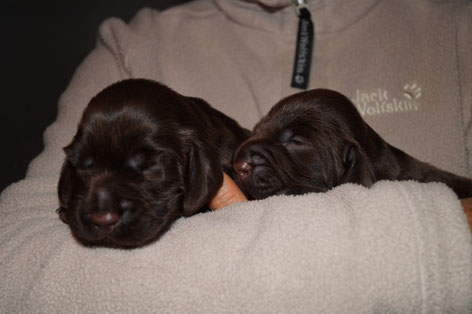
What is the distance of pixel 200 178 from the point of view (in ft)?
7.37

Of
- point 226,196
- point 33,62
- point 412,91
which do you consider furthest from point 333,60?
point 33,62

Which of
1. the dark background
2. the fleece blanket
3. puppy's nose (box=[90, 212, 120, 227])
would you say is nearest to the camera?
the fleece blanket

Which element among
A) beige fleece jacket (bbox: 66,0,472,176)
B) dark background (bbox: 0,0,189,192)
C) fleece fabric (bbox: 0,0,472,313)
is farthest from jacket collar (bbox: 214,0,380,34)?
dark background (bbox: 0,0,189,192)

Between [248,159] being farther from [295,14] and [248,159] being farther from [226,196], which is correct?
[295,14]

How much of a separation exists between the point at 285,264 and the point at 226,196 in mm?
874

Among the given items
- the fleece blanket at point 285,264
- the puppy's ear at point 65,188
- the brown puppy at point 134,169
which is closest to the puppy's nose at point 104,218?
the brown puppy at point 134,169

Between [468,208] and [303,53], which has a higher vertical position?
[303,53]

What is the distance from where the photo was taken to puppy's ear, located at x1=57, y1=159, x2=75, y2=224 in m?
2.23

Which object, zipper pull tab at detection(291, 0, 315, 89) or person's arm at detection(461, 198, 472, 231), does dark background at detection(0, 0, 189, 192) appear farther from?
person's arm at detection(461, 198, 472, 231)

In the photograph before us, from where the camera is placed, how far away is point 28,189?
2.58m

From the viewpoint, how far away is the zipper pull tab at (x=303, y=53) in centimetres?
352

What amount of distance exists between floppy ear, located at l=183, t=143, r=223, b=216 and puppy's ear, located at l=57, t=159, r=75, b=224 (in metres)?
0.65

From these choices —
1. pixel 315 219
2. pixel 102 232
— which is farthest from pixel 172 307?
pixel 315 219

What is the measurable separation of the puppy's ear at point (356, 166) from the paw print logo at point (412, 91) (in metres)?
1.17
